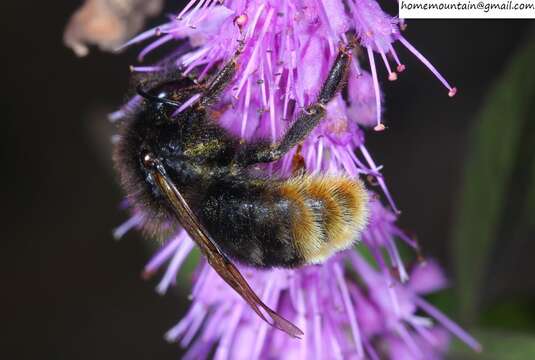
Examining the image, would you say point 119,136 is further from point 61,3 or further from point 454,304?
point 61,3

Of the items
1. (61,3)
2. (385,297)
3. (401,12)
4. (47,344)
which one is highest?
(401,12)

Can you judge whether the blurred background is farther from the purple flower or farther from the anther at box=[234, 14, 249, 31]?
the anther at box=[234, 14, 249, 31]

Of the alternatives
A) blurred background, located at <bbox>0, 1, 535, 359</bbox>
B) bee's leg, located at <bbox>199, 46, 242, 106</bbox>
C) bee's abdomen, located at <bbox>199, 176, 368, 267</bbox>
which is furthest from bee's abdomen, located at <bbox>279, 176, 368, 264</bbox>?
blurred background, located at <bbox>0, 1, 535, 359</bbox>

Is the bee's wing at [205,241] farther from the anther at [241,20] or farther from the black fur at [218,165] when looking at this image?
the anther at [241,20]

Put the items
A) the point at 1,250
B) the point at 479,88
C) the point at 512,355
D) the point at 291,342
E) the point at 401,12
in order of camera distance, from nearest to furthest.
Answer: the point at 401,12 → the point at 291,342 → the point at 512,355 → the point at 479,88 → the point at 1,250

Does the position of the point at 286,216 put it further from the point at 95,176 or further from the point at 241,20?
the point at 95,176

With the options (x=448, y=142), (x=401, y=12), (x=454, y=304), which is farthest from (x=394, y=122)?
(x=401, y=12)

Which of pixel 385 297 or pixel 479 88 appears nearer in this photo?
pixel 385 297
